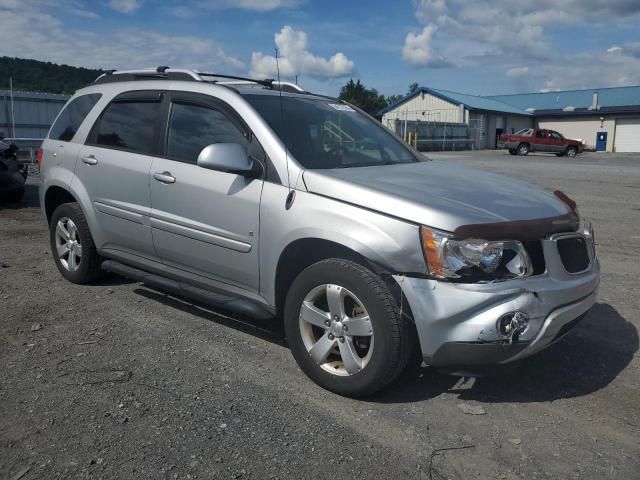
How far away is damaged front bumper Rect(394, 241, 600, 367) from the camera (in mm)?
3053

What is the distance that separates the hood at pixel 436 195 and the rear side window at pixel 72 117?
2841 mm

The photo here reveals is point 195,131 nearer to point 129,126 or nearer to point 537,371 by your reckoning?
point 129,126

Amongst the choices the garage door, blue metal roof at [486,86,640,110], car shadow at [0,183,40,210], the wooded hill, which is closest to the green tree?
blue metal roof at [486,86,640,110]

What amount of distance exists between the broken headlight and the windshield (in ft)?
3.64

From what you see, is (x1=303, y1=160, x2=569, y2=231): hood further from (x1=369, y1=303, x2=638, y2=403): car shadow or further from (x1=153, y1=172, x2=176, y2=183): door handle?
(x1=153, y1=172, x2=176, y2=183): door handle

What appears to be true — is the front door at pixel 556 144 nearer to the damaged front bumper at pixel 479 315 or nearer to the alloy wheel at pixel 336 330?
the damaged front bumper at pixel 479 315

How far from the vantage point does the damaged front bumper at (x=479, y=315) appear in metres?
3.05

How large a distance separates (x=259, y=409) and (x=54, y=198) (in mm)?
3612

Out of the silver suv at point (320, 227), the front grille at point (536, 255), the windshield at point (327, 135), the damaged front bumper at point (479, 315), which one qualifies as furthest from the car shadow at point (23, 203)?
the front grille at point (536, 255)

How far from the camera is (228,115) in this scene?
422cm

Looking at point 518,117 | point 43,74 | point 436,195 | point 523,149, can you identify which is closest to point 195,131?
point 436,195

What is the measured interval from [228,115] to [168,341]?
5.57 feet

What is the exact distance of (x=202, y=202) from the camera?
4141mm

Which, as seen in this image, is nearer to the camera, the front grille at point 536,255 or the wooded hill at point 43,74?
the front grille at point 536,255
